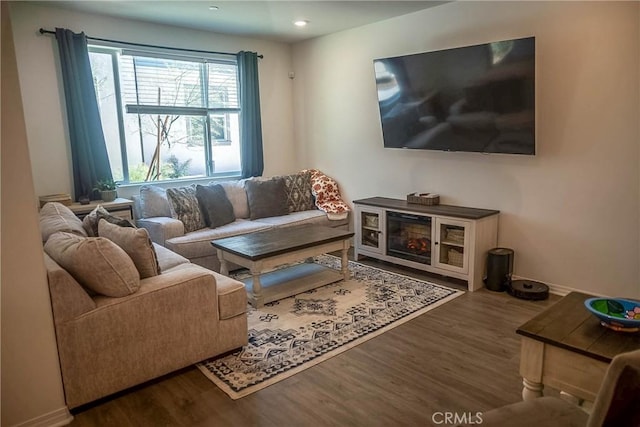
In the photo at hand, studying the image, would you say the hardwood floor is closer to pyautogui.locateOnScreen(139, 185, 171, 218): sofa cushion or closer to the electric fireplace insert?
the electric fireplace insert

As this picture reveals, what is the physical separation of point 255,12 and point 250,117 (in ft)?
4.70

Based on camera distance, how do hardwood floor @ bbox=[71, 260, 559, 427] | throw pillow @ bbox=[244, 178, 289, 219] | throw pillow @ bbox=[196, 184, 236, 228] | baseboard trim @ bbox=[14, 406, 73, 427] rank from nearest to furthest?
baseboard trim @ bbox=[14, 406, 73, 427] → hardwood floor @ bbox=[71, 260, 559, 427] → throw pillow @ bbox=[196, 184, 236, 228] → throw pillow @ bbox=[244, 178, 289, 219]

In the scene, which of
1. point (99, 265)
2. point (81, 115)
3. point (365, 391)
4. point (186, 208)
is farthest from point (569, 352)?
point (81, 115)

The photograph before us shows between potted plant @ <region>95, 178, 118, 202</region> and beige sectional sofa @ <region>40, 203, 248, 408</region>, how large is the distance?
156 cm

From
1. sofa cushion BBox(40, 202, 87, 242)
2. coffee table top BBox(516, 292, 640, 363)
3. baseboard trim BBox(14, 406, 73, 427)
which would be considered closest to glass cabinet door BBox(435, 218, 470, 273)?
coffee table top BBox(516, 292, 640, 363)

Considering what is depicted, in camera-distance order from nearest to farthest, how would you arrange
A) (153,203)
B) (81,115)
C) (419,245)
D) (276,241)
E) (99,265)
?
(99,265)
(276,241)
(81,115)
(419,245)
(153,203)

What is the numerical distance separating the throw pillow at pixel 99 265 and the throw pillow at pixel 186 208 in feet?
6.60

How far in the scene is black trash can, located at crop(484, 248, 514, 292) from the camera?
3.79 meters

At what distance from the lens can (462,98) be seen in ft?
12.9

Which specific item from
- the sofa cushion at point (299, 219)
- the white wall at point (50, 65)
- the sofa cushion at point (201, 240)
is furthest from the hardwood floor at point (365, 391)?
the white wall at point (50, 65)

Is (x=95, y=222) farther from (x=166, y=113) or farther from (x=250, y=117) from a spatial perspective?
(x=250, y=117)

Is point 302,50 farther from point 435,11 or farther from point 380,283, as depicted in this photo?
point 380,283

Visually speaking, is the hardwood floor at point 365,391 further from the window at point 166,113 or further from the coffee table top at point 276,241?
the window at point 166,113

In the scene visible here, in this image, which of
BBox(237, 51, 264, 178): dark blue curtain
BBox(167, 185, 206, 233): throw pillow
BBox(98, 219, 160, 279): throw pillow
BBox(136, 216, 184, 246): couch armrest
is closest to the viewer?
BBox(98, 219, 160, 279): throw pillow
